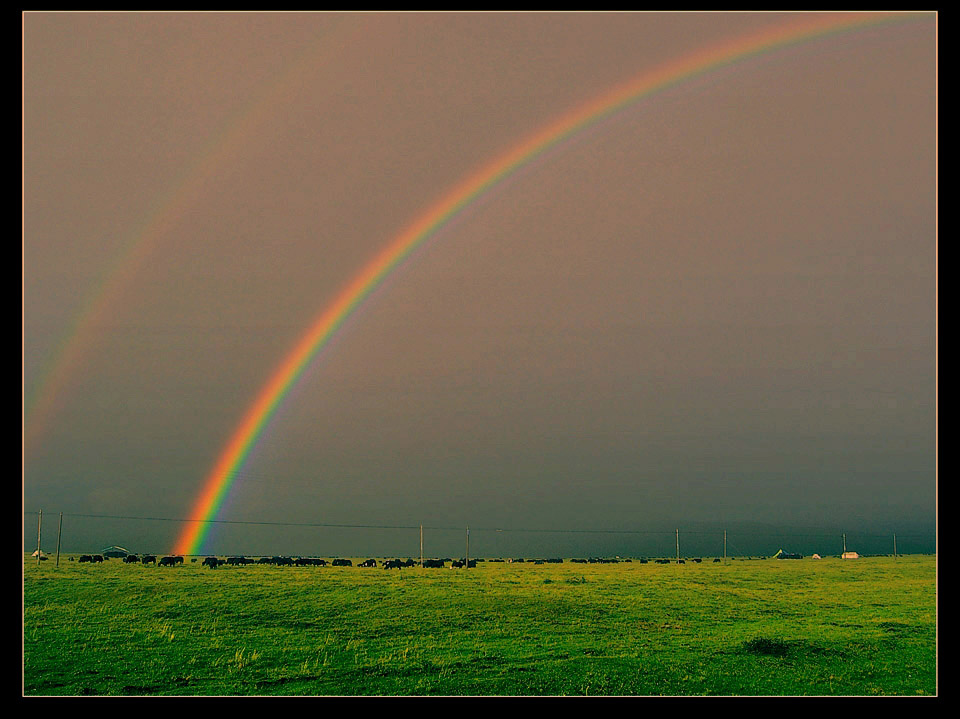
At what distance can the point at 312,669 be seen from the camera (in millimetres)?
31531

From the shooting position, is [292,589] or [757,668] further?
[292,589]

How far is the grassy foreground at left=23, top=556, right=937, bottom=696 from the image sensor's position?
2975 centimetres

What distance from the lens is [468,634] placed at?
4125 cm

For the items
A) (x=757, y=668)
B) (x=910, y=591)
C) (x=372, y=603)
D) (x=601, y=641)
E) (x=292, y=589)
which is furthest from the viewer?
(x=910, y=591)

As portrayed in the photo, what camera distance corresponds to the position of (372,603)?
169ft

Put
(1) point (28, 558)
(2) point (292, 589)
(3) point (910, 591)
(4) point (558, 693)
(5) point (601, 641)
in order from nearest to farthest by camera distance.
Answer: (4) point (558, 693) < (5) point (601, 641) < (2) point (292, 589) < (3) point (910, 591) < (1) point (28, 558)

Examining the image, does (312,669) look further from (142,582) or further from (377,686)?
(142,582)

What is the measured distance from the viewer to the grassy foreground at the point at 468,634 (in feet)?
97.6
